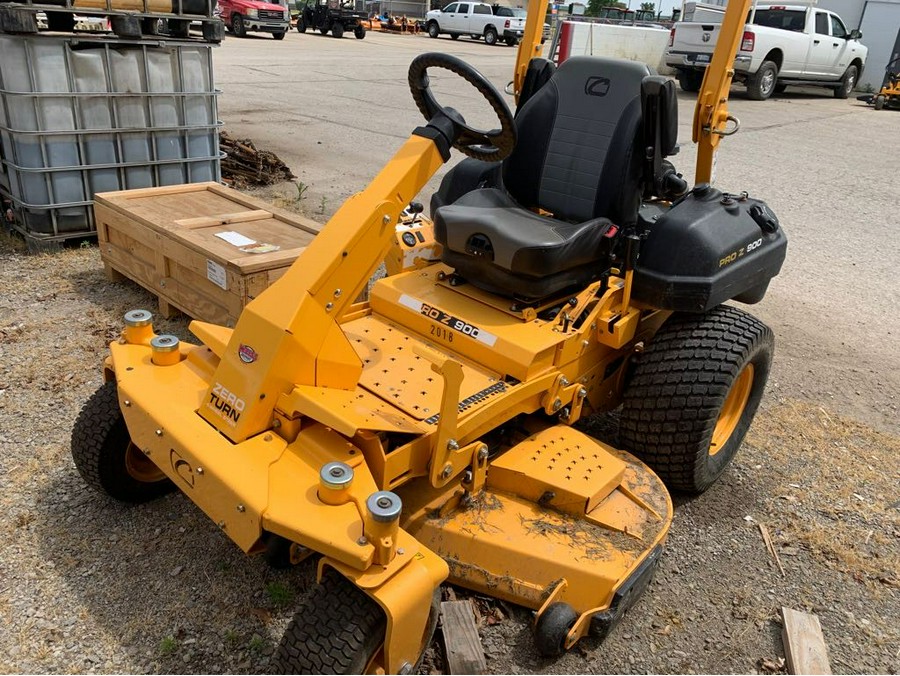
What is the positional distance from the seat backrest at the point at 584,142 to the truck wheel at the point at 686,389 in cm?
58

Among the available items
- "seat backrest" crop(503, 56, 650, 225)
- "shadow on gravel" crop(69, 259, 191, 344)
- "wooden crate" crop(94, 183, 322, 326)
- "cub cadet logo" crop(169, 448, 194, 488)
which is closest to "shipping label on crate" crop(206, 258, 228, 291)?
"wooden crate" crop(94, 183, 322, 326)

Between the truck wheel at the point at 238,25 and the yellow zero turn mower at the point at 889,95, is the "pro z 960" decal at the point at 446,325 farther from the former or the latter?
the truck wheel at the point at 238,25

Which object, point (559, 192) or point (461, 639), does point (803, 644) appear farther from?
point (559, 192)

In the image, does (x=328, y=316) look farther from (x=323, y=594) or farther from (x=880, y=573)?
(x=880, y=573)

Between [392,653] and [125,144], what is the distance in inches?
181

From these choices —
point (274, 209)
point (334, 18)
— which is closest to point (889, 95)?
point (274, 209)

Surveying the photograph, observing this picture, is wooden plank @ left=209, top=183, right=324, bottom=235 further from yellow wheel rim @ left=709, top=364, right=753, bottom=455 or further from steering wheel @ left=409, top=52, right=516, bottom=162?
yellow wheel rim @ left=709, top=364, right=753, bottom=455

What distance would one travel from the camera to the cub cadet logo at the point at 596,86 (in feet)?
10.7

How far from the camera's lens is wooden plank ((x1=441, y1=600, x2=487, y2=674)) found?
7.74 feet

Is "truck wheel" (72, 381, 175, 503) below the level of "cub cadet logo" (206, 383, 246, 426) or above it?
below

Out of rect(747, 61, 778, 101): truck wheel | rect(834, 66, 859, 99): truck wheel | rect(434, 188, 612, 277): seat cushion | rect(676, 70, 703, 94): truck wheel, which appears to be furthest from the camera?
rect(834, 66, 859, 99): truck wheel

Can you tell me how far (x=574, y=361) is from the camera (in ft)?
9.84

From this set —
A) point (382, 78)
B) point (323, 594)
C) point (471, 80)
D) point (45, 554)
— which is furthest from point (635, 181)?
point (382, 78)

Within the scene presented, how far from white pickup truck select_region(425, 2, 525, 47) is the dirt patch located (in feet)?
85.2
